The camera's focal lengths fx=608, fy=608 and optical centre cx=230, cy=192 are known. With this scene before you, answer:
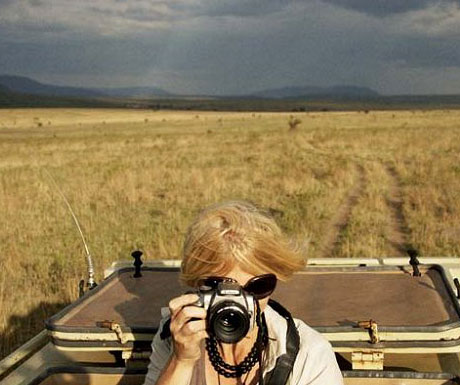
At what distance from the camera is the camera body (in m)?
1.47

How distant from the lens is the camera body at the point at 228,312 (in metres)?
1.47

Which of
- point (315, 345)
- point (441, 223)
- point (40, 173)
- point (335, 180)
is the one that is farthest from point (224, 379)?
point (40, 173)

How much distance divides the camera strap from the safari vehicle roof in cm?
53

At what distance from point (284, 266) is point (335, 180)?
1255 cm

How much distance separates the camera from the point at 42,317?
538 cm

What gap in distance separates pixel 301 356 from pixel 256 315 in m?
0.22

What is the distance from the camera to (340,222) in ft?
32.0

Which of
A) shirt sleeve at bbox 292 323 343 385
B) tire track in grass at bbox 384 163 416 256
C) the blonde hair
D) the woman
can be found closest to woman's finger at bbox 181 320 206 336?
the woman

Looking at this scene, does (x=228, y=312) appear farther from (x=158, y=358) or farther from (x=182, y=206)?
(x=182, y=206)

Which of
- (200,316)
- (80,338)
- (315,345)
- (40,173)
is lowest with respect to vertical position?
(40,173)

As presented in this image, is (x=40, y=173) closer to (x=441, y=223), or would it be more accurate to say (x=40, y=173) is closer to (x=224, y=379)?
(x=441, y=223)

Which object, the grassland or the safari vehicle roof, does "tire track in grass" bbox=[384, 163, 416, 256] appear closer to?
the grassland

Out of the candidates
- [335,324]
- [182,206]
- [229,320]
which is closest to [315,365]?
[229,320]

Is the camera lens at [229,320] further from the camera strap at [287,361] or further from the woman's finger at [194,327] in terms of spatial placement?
the camera strap at [287,361]
